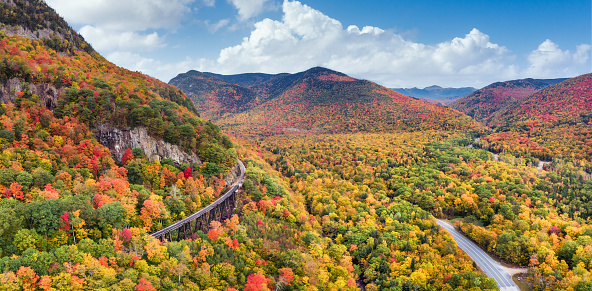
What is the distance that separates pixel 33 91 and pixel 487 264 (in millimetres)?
129726

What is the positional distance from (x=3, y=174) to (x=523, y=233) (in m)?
126

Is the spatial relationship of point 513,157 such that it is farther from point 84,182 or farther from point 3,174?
point 3,174

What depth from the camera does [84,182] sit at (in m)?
64.0

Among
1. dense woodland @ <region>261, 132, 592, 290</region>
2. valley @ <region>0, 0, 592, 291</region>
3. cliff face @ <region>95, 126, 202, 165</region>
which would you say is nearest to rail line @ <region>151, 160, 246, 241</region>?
valley @ <region>0, 0, 592, 291</region>

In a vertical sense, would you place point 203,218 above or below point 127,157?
below

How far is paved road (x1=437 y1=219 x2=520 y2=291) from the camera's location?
238 ft

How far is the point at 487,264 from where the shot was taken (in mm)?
80750

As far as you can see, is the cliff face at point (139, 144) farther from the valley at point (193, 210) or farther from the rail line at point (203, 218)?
the rail line at point (203, 218)

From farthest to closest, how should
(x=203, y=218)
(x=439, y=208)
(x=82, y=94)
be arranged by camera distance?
(x=439, y=208), (x=82, y=94), (x=203, y=218)

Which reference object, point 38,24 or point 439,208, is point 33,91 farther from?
point 439,208

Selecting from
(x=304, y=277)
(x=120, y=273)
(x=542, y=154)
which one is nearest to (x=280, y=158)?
(x=304, y=277)

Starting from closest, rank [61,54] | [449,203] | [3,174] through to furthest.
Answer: [3,174], [61,54], [449,203]

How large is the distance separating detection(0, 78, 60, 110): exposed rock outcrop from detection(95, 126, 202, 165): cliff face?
13.4m

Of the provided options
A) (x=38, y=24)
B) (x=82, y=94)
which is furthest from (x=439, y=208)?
(x=38, y=24)
